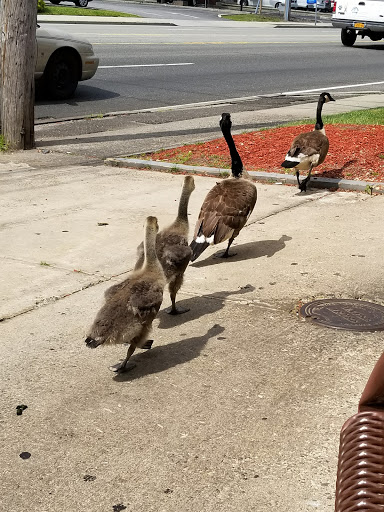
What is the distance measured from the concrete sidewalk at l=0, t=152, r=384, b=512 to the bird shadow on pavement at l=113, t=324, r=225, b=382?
0.02m

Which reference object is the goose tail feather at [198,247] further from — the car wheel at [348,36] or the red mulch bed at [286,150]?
the car wheel at [348,36]

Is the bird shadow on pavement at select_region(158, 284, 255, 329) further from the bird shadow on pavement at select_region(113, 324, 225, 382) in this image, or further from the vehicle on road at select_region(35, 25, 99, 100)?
the vehicle on road at select_region(35, 25, 99, 100)

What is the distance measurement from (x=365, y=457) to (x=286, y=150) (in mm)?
9823

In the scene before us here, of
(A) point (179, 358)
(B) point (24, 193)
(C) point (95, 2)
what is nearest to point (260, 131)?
(B) point (24, 193)

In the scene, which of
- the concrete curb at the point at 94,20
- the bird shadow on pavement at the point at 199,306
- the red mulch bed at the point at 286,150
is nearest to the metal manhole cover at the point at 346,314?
the bird shadow on pavement at the point at 199,306

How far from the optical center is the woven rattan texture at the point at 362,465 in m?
1.95

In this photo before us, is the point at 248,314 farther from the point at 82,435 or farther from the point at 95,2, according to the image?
the point at 95,2

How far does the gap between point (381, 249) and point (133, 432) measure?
3874mm

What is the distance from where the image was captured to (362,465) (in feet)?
6.58

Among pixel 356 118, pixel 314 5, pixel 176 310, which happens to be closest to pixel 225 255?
pixel 176 310

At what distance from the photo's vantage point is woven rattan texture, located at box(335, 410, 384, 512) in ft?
6.40

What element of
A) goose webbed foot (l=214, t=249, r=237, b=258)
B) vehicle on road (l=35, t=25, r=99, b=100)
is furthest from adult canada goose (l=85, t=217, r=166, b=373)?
vehicle on road (l=35, t=25, r=99, b=100)

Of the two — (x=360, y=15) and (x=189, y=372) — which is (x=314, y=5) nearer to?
(x=360, y=15)

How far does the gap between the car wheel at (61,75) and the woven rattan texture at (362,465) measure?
15250 mm
